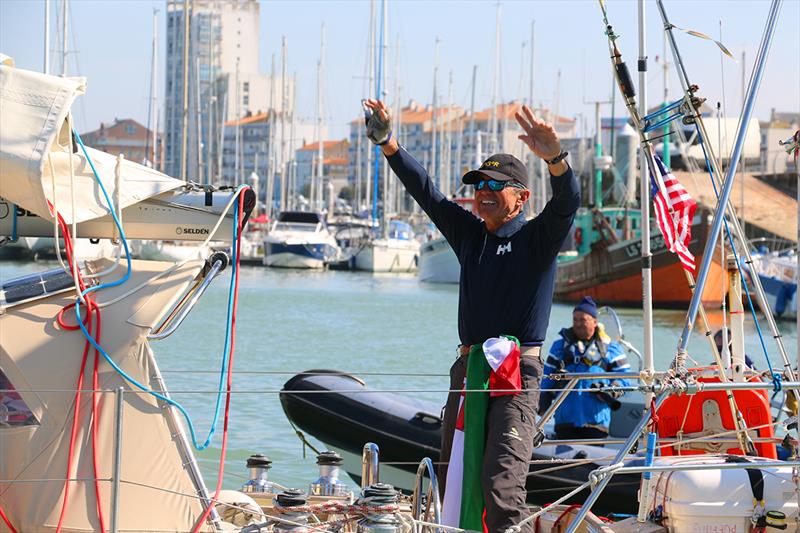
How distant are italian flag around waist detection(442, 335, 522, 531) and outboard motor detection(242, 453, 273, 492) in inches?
67.8

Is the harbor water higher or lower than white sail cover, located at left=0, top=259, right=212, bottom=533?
lower

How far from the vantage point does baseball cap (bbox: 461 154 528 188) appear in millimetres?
4508

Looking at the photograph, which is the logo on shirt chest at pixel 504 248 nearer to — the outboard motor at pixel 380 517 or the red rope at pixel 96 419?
the outboard motor at pixel 380 517

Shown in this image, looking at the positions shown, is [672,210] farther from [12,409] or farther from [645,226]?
[12,409]

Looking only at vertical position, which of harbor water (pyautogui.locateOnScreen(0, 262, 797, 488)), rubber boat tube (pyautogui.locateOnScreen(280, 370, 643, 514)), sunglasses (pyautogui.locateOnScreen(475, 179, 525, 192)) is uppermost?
sunglasses (pyautogui.locateOnScreen(475, 179, 525, 192))

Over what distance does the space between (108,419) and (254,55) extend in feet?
525

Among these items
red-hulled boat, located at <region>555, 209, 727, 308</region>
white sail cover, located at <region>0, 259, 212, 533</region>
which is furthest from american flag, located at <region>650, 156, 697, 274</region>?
red-hulled boat, located at <region>555, 209, 727, 308</region>

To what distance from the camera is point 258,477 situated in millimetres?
5992

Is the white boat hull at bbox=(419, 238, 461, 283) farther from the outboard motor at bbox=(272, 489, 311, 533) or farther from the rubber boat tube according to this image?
the outboard motor at bbox=(272, 489, 311, 533)

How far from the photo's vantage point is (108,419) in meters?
4.20

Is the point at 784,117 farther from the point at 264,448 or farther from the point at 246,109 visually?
the point at 264,448

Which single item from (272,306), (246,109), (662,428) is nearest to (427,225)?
(272,306)

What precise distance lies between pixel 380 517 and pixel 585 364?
4.14 metres

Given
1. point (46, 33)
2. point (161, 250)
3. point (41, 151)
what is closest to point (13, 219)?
point (41, 151)
